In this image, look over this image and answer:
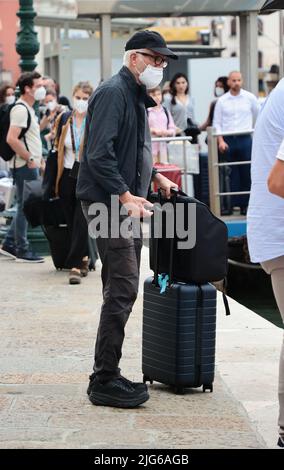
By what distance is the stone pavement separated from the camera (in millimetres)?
5969

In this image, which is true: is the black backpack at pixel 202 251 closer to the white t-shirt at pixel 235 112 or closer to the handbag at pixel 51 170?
the handbag at pixel 51 170

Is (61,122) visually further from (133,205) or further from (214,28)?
(214,28)

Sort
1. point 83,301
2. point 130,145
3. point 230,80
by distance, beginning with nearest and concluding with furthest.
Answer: point 130,145
point 83,301
point 230,80

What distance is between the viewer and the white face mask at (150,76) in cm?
661

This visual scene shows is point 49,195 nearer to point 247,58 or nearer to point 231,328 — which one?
point 231,328

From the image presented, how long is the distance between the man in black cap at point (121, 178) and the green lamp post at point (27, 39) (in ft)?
28.6

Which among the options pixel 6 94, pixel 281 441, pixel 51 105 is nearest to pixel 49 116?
pixel 51 105

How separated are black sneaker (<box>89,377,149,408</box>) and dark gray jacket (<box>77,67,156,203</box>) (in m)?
0.98

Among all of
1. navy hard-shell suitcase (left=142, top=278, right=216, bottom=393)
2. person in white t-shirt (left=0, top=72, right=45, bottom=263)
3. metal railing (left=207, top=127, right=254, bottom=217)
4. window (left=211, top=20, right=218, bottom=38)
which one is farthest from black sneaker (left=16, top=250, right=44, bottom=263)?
window (left=211, top=20, right=218, bottom=38)

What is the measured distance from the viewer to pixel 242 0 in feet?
63.8

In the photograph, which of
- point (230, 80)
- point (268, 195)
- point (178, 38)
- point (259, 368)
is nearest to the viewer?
point (268, 195)

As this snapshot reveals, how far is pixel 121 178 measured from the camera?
6438 mm

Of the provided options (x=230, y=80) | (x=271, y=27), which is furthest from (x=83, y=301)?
(x=271, y=27)

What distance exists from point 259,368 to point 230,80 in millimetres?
9254
